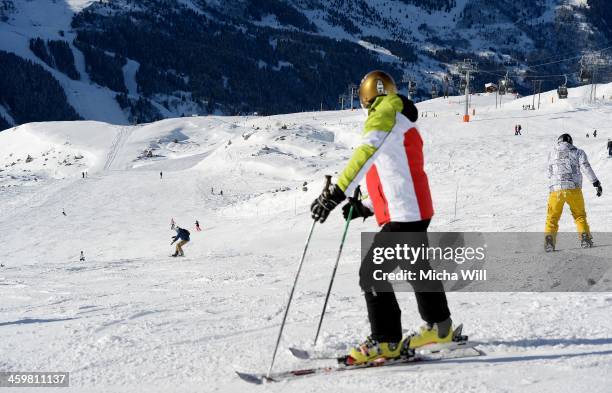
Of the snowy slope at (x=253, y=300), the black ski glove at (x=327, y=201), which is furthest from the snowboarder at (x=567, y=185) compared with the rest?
the black ski glove at (x=327, y=201)

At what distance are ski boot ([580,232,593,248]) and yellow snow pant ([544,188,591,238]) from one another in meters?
0.06

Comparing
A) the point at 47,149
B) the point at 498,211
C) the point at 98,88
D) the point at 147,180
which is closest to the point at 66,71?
the point at 98,88

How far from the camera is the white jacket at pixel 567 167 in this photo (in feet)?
25.1

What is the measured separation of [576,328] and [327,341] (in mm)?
1908

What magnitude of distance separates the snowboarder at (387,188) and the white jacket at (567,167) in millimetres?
4935

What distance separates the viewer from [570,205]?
790 cm

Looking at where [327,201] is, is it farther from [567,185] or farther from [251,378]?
[567,185]

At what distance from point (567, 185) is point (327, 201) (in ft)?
18.6

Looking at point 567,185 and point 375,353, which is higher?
point 567,185

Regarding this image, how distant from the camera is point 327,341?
4.16 m

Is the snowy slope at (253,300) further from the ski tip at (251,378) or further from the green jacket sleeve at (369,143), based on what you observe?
the green jacket sleeve at (369,143)

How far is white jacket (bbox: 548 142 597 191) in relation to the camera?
302 inches

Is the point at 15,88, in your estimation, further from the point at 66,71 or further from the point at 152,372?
the point at 152,372

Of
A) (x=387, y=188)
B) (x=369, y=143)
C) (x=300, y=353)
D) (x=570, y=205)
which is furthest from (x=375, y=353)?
(x=570, y=205)
